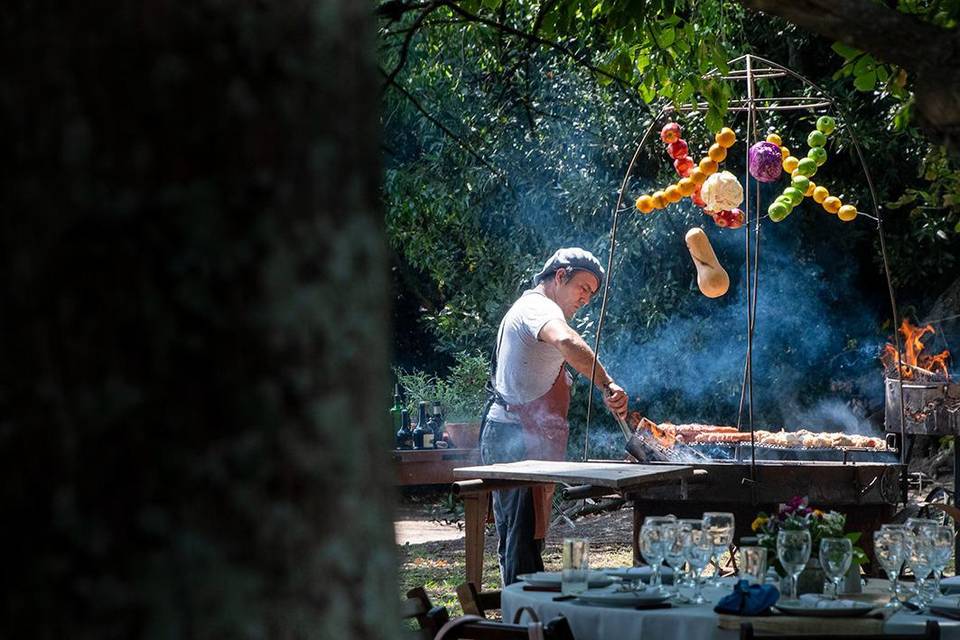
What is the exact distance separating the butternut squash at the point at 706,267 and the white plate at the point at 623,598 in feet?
11.5

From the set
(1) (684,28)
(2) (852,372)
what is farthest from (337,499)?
(2) (852,372)

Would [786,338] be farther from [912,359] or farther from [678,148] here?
[678,148]

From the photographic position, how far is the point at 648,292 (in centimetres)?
1134

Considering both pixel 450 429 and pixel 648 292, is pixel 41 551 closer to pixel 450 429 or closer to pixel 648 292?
pixel 450 429

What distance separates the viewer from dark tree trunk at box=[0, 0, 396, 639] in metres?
0.79

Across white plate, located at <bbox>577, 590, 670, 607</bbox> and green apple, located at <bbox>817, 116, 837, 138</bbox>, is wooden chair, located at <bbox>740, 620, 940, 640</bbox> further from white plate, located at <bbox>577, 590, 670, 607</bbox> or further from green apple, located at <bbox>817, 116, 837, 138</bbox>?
green apple, located at <bbox>817, 116, 837, 138</bbox>

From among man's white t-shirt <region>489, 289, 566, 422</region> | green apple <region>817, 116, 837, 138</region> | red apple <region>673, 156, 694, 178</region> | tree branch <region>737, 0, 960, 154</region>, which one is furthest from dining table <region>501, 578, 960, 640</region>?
green apple <region>817, 116, 837, 138</region>

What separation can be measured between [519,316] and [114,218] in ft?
17.7

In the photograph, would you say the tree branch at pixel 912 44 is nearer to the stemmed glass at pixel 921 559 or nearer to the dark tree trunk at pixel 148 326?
the dark tree trunk at pixel 148 326

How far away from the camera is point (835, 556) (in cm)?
357

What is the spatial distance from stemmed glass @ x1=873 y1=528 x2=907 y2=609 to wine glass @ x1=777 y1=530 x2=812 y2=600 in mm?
270

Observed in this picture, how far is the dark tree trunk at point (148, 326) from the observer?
79 centimetres

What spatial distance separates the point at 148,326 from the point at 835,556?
Answer: 3.10 m

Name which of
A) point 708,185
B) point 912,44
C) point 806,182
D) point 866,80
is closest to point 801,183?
point 806,182
